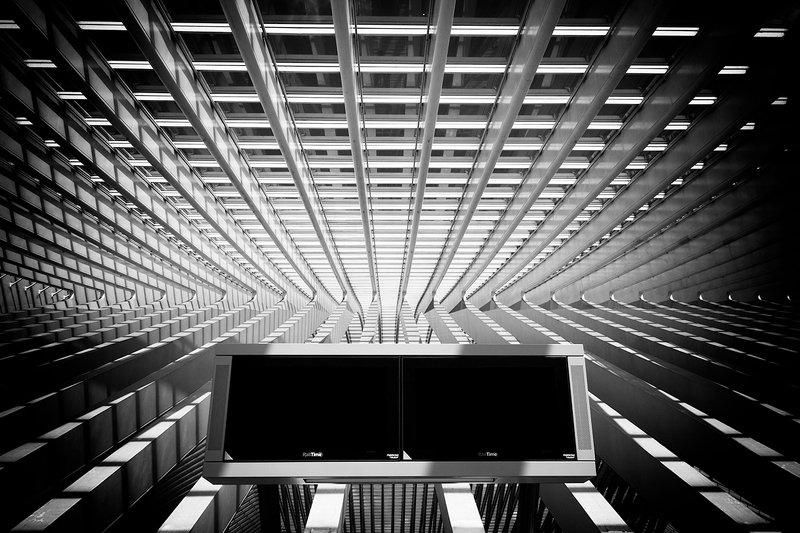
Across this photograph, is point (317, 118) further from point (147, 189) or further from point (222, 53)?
point (147, 189)

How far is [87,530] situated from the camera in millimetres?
4996

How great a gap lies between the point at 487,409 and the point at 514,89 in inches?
228

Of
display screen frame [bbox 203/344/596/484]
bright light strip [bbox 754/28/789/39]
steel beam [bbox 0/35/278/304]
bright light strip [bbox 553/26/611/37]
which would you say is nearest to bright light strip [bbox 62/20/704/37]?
bright light strip [bbox 553/26/611/37]

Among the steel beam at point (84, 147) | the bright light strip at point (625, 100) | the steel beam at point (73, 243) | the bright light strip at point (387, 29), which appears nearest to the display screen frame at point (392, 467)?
the bright light strip at point (387, 29)

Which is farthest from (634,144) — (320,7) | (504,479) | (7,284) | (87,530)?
(7,284)

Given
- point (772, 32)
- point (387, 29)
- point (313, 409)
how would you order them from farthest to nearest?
point (387, 29) → point (772, 32) → point (313, 409)

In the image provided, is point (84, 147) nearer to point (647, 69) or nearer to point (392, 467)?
point (392, 467)

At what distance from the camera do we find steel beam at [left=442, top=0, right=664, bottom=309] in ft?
18.3

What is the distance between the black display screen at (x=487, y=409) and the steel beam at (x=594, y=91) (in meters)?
5.16

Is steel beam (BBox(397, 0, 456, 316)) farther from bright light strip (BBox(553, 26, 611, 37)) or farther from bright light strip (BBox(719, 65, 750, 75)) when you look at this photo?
bright light strip (BBox(719, 65, 750, 75))

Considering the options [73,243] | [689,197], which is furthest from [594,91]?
[73,243]

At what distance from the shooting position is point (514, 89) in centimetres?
690

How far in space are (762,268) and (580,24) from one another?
17.6 m

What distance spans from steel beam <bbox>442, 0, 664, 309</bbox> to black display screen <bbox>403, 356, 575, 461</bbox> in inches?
203
